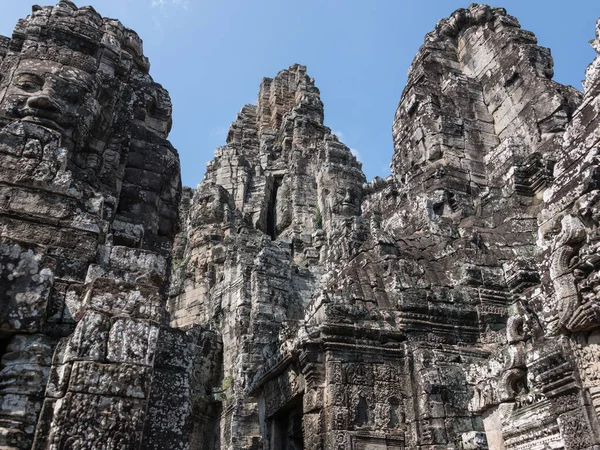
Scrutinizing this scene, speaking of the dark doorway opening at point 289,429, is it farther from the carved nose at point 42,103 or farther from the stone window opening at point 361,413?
the carved nose at point 42,103

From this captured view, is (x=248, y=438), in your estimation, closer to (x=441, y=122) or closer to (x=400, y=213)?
(x=400, y=213)

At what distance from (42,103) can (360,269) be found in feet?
18.2

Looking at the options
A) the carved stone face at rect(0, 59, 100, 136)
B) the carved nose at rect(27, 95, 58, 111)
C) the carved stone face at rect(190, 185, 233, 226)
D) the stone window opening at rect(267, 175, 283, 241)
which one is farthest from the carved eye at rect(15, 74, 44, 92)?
the stone window opening at rect(267, 175, 283, 241)

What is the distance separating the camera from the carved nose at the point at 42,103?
6.34 metres

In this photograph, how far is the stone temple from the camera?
432 centimetres

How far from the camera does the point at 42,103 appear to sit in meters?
6.39

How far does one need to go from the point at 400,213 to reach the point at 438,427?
5434 millimetres

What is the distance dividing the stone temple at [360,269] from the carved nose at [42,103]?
Answer: 0.01 meters

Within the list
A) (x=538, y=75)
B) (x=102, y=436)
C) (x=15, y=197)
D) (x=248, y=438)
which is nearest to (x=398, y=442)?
(x=102, y=436)

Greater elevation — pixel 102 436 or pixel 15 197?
pixel 15 197

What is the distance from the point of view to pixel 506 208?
34.8ft

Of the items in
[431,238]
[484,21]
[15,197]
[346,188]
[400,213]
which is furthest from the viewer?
[346,188]

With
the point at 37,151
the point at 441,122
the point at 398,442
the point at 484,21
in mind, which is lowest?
the point at 398,442

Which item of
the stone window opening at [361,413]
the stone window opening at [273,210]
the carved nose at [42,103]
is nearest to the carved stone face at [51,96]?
the carved nose at [42,103]
